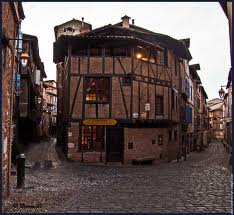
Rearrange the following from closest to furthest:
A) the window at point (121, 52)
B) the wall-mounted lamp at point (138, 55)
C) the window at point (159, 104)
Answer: the window at point (121, 52)
the wall-mounted lamp at point (138, 55)
the window at point (159, 104)

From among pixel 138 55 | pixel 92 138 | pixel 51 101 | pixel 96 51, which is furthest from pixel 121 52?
pixel 51 101

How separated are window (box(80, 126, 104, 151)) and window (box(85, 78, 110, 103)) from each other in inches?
66.4

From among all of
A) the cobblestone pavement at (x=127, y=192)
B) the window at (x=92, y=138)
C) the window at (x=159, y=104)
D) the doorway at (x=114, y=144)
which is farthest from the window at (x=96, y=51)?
the cobblestone pavement at (x=127, y=192)

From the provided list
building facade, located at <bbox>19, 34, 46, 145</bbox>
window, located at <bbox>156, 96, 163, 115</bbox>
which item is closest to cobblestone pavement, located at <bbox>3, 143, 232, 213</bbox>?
building facade, located at <bbox>19, 34, 46, 145</bbox>

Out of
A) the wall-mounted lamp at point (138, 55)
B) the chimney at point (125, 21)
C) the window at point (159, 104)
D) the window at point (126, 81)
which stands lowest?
the window at point (159, 104)

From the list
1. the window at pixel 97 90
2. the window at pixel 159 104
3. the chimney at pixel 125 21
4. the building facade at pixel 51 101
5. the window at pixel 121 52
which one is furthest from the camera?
the building facade at pixel 51 101

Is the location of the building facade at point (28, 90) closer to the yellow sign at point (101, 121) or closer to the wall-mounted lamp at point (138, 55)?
the yellow sign at point (101, 121)

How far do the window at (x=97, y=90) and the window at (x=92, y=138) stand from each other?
1.69 meters

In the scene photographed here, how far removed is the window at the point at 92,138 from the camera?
2022 centimetres

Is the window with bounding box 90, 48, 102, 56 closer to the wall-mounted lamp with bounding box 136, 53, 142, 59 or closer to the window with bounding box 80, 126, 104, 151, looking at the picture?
the wall-mounted lamp with bounding box 136, 53, 142, 59

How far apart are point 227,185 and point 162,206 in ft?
15.4

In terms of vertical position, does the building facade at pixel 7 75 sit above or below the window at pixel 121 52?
below

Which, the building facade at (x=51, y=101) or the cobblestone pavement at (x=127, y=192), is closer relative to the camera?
the cobblestone pavement at (x=127, y=192)

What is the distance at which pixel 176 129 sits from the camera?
26.5 meters
